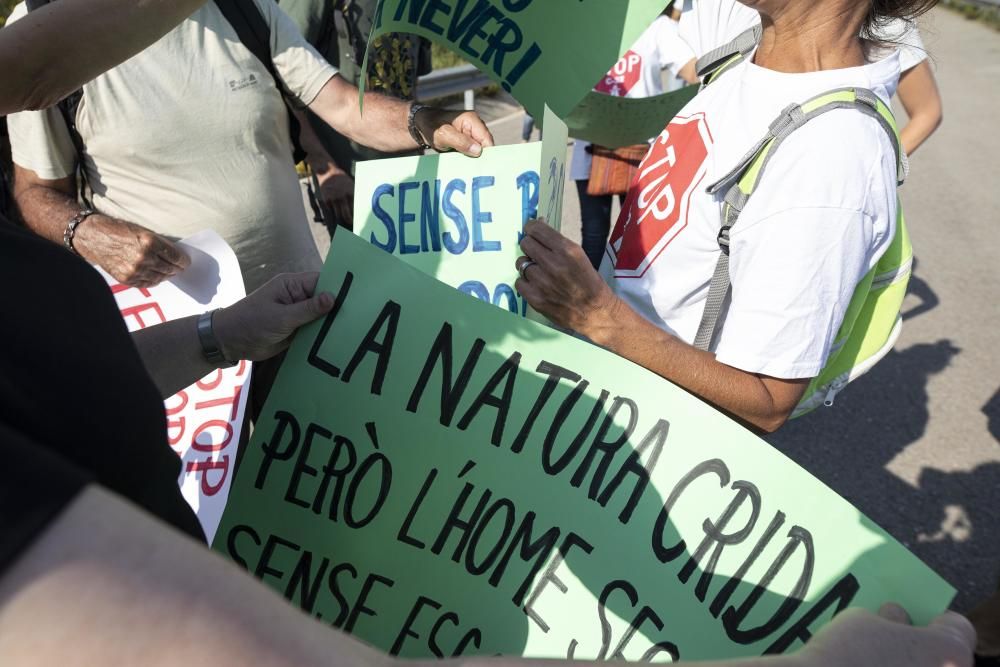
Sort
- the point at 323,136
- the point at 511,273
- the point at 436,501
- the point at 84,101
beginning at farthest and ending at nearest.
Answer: the point at 323,136 → the point at 84,101 → the point at 511,273 → the point at 436,501

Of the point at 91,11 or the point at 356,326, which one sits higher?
the point at 91,11

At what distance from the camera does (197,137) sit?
6.16ft

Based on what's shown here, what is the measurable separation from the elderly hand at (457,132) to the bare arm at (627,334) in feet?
0.81

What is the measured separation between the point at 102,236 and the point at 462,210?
40.7 inches

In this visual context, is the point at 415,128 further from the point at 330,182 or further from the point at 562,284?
the point at 330,182

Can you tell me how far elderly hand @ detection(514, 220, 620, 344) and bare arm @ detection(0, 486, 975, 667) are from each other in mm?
816

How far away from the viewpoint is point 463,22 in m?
1.39

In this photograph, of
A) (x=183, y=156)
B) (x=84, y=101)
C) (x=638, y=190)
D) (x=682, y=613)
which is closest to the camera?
(x=682, y=613)

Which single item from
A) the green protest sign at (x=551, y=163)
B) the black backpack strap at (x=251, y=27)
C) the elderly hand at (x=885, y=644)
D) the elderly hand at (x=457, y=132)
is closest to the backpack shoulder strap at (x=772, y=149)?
the green protest sign at (x=551, y=163)

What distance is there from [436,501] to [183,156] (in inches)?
50.7

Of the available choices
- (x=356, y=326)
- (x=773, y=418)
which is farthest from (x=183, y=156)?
(x=773, y=418)

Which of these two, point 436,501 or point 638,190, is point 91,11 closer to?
point 436,501

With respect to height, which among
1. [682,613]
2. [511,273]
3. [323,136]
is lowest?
Result: [323,136]

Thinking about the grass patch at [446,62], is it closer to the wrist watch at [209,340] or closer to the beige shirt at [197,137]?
the beige shirt at [197,137]
